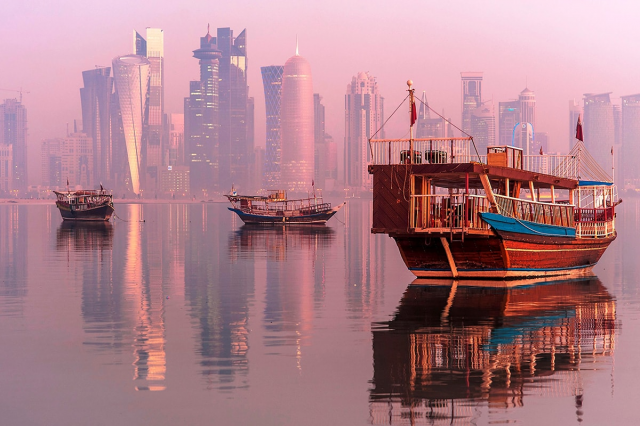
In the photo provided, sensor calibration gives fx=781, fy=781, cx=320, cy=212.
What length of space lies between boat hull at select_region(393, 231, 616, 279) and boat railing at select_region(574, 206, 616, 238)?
3.50m

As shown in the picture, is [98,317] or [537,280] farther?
[537,280]

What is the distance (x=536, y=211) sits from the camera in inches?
1398

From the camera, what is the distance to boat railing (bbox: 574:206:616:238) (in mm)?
39094

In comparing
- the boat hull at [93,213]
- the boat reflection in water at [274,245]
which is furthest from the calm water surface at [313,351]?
the boat hull at [93,213]

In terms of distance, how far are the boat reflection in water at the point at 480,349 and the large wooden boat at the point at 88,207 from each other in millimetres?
91180

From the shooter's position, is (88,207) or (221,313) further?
(88,207)

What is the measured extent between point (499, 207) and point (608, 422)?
19.4 meters

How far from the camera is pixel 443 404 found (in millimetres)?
14242

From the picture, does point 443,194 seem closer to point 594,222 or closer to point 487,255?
point 487,255

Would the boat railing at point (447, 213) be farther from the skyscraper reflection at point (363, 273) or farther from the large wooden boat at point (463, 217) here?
the skyscraper reflection at point (363, 273)

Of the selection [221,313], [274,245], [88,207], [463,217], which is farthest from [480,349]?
[88,207]

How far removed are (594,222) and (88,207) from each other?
92.0 m

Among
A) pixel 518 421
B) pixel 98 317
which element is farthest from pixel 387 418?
pixel 98 317

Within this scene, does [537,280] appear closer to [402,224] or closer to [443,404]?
[402,224]
